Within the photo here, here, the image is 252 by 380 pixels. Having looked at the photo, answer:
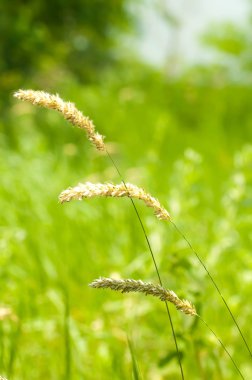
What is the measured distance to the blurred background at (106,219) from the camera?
2.16 m

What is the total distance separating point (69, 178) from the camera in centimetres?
477

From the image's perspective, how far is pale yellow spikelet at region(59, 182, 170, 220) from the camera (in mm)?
957

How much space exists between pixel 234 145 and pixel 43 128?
211cm

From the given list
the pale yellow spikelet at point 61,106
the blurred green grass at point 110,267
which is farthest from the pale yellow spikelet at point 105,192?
the blurred green grass at point 110,267

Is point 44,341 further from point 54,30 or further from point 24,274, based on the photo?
point 54,30

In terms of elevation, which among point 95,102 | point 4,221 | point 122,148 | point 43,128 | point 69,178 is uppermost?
point 95,102

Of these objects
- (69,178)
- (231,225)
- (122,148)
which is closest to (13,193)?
(69,178)

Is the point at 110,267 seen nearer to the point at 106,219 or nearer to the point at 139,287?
the point at 106,219

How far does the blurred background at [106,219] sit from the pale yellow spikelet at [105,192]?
0.42m

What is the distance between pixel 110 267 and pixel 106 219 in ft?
1.94

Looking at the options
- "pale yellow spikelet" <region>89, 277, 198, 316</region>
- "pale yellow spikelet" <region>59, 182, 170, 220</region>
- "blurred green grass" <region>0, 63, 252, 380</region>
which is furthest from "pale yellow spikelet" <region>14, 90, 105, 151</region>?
"blurred green grass" <region>0, 63, 252, 380</region>

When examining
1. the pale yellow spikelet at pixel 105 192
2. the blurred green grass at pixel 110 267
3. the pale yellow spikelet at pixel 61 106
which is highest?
the blurred green grass at pixel 110 267

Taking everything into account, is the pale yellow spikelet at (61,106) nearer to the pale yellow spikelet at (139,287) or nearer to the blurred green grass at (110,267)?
the pale yellow spikelet at (139,287)

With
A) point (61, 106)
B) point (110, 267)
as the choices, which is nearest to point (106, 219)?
point (110, 267)
